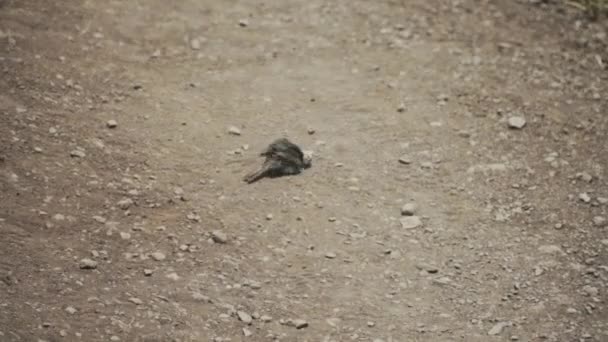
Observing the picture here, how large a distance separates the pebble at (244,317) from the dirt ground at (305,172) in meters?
0.03

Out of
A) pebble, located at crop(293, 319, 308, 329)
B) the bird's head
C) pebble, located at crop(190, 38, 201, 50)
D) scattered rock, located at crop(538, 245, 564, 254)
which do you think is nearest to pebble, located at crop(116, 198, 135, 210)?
the bird's head

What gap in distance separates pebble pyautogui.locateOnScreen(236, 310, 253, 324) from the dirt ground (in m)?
0.03

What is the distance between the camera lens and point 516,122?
16.7 feet

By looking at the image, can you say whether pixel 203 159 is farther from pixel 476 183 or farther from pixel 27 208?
pixel 476 183

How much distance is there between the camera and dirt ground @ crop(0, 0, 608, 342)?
371 cm

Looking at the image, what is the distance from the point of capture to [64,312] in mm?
3469

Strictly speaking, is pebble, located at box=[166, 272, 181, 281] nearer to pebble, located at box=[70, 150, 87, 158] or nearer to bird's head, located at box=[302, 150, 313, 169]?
pebble, located at box=[70, 150, 87, 158]

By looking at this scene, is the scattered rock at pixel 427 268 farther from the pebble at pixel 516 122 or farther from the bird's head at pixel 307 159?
the pebble at pixel 516 122

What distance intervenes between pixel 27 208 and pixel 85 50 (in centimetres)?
177

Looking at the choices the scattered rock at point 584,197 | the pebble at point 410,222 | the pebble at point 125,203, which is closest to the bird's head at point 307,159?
the pebble at point 410,222

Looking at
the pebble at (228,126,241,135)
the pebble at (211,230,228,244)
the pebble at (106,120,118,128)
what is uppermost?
the pebble at (106,120,118,128)

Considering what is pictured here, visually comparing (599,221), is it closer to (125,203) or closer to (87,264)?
(125,203)

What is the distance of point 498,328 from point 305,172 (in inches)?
63.6

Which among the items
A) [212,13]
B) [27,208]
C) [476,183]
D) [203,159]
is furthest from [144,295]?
[212,13]
